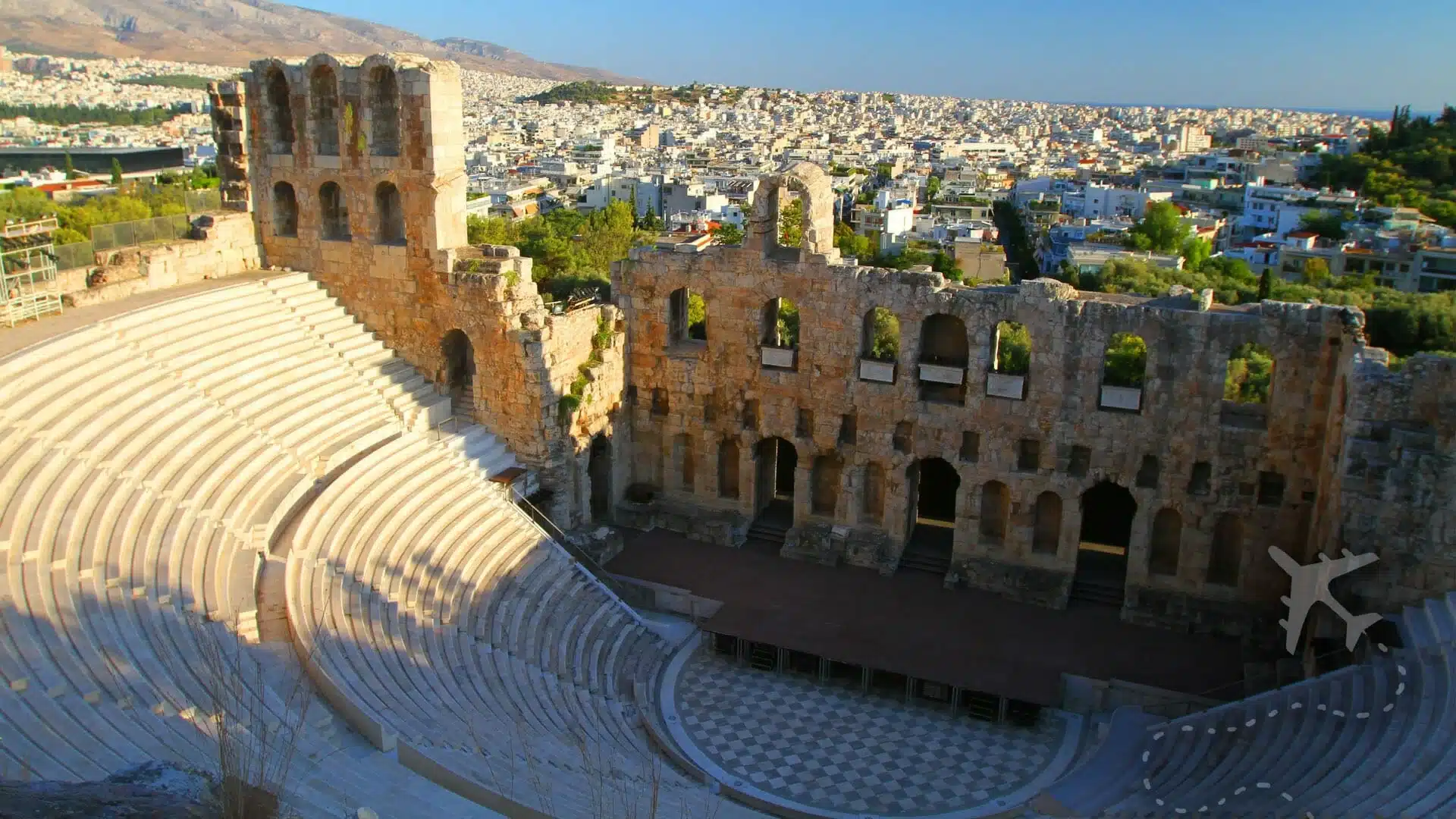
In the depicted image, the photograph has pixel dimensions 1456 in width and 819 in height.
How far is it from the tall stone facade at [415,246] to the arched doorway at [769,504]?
11.3ft

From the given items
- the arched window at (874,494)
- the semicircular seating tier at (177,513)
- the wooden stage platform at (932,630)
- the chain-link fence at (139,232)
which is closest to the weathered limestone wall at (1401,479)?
the wooden stage platform at (932,630)

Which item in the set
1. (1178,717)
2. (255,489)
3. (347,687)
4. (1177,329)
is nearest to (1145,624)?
(1178,717)

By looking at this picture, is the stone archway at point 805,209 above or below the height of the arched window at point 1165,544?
above

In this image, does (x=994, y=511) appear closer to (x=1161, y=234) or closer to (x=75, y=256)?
(x=75, y=256)

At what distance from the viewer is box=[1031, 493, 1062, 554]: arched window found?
71.4ft

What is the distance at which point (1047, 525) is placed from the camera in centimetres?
2194

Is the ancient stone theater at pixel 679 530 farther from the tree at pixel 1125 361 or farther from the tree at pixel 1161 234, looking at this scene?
the tree at pixel 1161 234

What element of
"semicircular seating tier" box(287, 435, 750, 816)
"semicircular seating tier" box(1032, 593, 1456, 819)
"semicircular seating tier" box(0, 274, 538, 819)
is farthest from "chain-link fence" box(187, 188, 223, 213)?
"semicircular seating tier" box(1032, 593, 1456, 819)

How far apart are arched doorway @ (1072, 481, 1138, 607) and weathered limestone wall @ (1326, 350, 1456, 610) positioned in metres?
4.71

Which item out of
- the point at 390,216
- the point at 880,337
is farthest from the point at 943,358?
the point at 880,337

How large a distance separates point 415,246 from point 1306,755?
18.0 m

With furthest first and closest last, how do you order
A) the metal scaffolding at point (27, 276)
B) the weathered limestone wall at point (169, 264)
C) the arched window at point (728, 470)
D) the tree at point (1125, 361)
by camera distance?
the tree at point (1125, 361), the arched window at point (728, 470), the weathered limestone wall at point (169, 264), the metal scaffolding at point (27, 276)

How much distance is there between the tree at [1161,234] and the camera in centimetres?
7075

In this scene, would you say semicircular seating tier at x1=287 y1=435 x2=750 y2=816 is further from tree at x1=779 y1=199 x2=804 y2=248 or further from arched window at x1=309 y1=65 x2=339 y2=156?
tree at x1=779 y1=199 x2=804 y2=248
